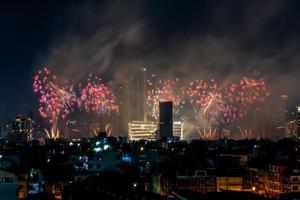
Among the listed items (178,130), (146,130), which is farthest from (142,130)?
(178,130)

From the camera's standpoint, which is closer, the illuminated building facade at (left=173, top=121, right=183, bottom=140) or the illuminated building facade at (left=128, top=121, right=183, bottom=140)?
the illuminated building facade at (left=128, top=121, right=183, bottom=140)

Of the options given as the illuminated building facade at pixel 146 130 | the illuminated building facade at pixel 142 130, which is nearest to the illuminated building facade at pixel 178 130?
the illuminated building facade at pixel 146 130

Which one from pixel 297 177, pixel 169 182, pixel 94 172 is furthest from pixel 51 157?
pixel 297 177

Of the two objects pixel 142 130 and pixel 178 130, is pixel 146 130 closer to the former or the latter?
pixel 142 130

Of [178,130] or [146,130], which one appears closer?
[146,130]

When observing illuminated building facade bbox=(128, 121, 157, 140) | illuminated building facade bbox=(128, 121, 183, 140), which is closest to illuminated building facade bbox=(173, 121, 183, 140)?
illuminated building facade bbox=(128, 121, 183, 140)

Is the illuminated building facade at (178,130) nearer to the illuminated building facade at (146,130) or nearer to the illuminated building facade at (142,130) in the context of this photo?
the illuminated building facade at (146,130)

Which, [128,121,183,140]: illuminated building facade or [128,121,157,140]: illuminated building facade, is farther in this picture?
[128,121,183,140]: illuminated building facade

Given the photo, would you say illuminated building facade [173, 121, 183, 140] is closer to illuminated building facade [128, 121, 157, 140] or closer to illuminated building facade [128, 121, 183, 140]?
illuminated building facade [128, 121, 183, 140]
